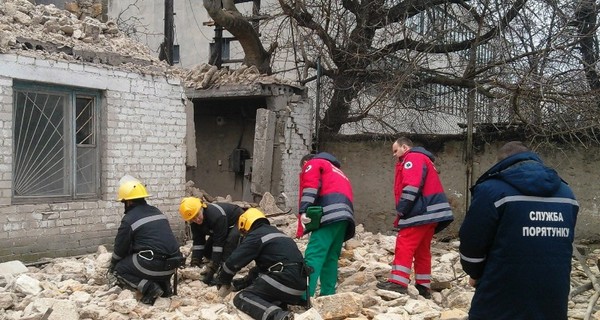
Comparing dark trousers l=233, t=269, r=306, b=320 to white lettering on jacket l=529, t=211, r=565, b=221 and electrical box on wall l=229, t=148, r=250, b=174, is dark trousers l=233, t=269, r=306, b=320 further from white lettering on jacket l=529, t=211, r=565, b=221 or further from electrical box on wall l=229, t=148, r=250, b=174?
electrical box on wall l=229, t=148, r=250, b=174

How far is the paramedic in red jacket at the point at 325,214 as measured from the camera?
5.59m

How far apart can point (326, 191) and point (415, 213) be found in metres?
0.89

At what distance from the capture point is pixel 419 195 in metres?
5.85

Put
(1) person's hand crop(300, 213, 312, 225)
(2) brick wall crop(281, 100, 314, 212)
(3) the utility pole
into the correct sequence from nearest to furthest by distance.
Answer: (1) person's hand crop(300, 213, 312, 225), (2) brick wall crop(281, 100, 314, 212), (3) the utility pole

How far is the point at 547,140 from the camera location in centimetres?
895

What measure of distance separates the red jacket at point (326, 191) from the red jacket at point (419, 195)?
20.5 inches

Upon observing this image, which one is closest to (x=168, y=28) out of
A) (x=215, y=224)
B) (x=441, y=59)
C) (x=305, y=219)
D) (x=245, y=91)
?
(x=245, y=91)

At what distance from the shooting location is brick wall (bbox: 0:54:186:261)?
657cm

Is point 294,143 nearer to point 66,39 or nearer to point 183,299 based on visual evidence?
point 66,39

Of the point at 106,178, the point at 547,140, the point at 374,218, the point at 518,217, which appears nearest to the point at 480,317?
the point at 518,217

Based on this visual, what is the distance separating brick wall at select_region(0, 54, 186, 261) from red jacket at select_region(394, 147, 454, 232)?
3.73 m

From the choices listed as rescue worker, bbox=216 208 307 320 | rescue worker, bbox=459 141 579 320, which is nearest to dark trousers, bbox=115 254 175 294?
rescue worker, bbox=216 208 307 320

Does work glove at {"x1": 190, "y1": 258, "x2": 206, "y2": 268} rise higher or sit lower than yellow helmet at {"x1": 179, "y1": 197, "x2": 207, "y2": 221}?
lower

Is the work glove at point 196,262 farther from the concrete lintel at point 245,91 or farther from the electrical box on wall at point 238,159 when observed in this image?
the electrical box on wall at point 238,159
